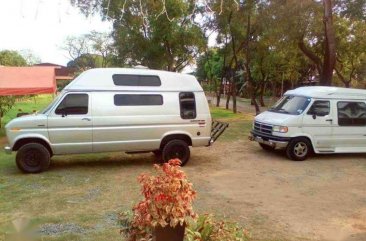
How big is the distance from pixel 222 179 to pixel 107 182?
2677 millimetres

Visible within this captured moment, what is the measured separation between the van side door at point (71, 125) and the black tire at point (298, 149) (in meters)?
5.66

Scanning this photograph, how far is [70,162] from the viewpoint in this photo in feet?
34.3

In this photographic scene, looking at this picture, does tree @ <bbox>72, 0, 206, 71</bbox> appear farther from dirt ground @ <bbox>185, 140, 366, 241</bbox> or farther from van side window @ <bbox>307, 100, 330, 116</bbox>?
dirt ground @ <bbox>185, 140, 366, 241</bbox>

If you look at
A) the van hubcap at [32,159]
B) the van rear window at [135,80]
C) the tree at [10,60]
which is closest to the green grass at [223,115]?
the van rear window at [135,80]

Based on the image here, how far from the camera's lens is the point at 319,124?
10930mm

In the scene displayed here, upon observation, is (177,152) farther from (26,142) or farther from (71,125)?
(26,142)

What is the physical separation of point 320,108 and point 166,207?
A: 9.23 m

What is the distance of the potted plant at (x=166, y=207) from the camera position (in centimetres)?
297

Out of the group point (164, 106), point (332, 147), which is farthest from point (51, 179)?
point (332, 147)

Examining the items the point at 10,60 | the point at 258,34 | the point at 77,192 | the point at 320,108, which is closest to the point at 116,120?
the point at 77,192

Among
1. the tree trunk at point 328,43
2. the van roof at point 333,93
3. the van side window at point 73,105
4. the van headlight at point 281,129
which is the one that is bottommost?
the van headlight at point 281,129

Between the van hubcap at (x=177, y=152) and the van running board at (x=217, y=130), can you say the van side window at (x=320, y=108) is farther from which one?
the van hubcap at (x=177, y=152)

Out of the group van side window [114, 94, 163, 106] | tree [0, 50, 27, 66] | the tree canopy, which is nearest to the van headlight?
van side window [114, 94, 163, 106]

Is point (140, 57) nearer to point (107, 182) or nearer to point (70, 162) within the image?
point (70, 162)
